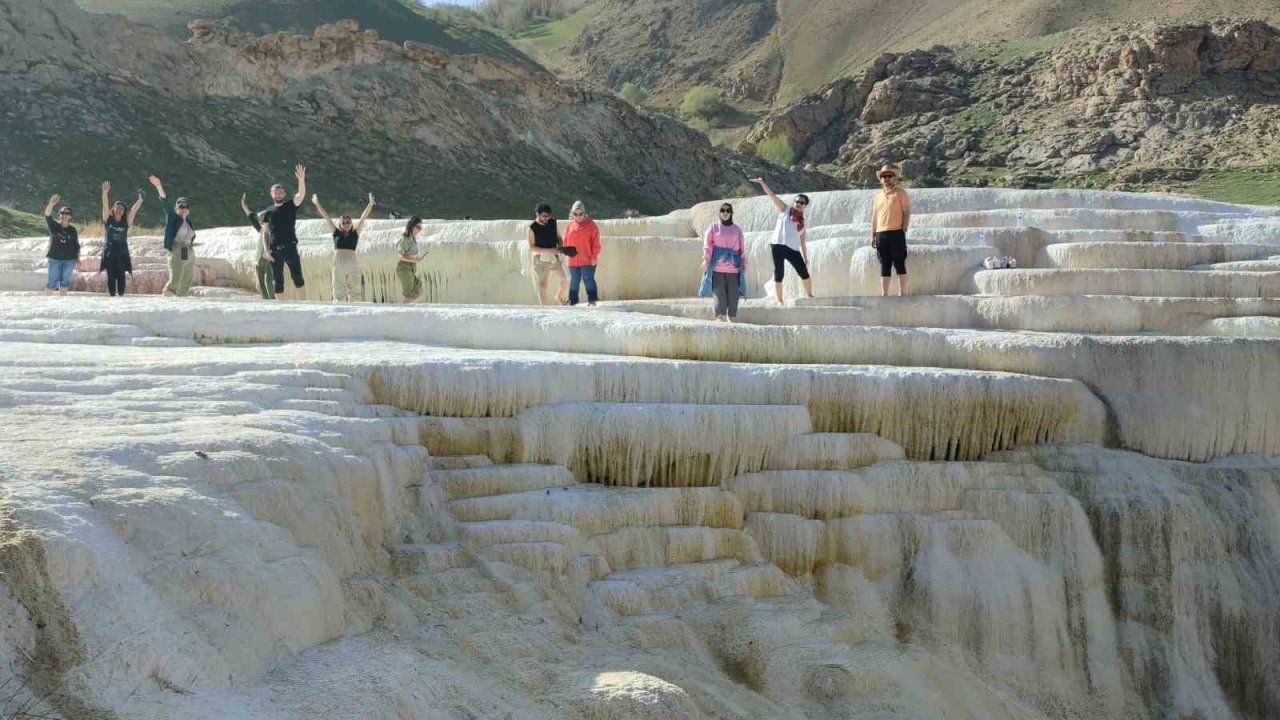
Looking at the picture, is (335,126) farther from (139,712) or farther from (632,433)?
(139,712)

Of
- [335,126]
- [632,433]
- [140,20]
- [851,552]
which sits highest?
[140,20]

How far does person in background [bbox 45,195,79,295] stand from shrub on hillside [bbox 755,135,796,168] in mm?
40050

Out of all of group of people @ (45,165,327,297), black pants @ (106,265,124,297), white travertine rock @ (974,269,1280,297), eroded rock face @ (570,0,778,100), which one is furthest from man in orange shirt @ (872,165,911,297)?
eroded rock face @ (570,0,778,100)

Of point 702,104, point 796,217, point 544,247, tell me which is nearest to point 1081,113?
point 702,104

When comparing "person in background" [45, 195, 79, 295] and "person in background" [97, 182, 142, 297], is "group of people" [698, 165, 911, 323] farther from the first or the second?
"person in background" [45, 195, 79, 295]

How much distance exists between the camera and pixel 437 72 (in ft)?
137

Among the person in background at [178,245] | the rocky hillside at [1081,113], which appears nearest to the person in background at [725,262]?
the person in background at [178,245]

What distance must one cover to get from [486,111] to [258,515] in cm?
3631

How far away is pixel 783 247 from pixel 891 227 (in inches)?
35.6

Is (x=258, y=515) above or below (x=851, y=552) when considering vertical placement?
above

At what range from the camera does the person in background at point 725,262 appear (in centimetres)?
1124

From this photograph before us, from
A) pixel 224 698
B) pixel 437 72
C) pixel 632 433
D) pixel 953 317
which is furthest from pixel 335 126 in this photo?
pixel 224 698

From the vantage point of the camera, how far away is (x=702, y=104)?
6378cm

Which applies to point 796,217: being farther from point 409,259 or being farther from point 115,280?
point 115,280
